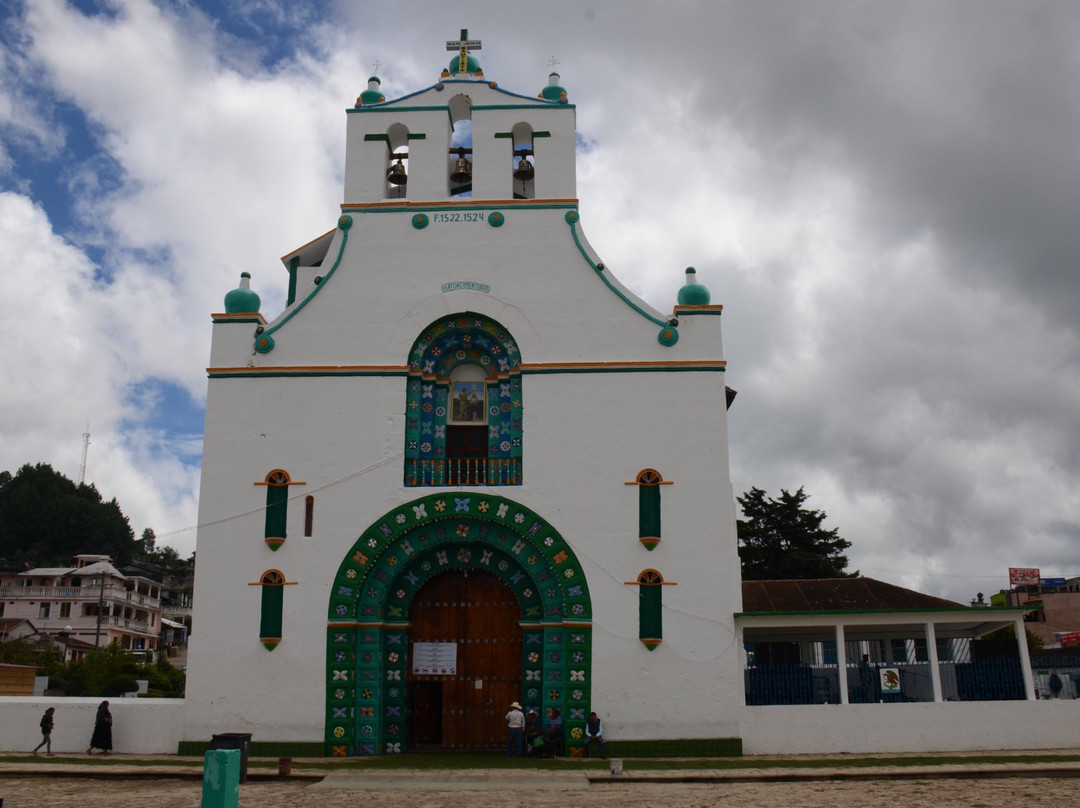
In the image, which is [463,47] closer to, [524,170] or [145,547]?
[524,170]

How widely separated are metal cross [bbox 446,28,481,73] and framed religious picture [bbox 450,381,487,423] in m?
6.98

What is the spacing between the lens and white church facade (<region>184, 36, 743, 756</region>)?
57.2 ft

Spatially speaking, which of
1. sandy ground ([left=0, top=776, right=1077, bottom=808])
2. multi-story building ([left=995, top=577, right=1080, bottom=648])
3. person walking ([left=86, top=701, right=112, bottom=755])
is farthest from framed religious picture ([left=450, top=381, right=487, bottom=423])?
multi-story building ([left=995, top=577, right=1080, bottom=648])

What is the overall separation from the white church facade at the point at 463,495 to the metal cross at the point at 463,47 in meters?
2.81

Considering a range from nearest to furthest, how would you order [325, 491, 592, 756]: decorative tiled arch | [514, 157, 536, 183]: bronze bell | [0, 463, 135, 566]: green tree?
[325, 491, 592, 756]: decorative tiled arch < [514, 157, 536, 183]: bronze bell < [0, 463, 135, 566]: green tree

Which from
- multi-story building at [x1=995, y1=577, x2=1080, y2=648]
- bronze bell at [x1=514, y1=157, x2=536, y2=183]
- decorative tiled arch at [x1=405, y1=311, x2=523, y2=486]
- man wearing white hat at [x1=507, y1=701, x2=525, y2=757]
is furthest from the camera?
multi-story building at [x1=995, y1=577, x2=1080, y2=648]

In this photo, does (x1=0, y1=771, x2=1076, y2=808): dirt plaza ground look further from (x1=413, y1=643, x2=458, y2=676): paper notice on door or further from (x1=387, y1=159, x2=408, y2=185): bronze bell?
(x1=387, y1=159, x2=408, y2=185): bronze bell

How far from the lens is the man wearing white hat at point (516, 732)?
16.7 m

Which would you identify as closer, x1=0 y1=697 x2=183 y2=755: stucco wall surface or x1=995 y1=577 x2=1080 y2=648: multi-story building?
x1=0 y1=697 x2=183 y2=755: stucco wall surface

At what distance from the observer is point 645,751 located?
1698cm

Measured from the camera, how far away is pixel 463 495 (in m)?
18.1

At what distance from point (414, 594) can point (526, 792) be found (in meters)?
5.56

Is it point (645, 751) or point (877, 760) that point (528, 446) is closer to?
point (645, 751)

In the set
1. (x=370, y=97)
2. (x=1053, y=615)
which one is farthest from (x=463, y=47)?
(x=1053, y=615)
